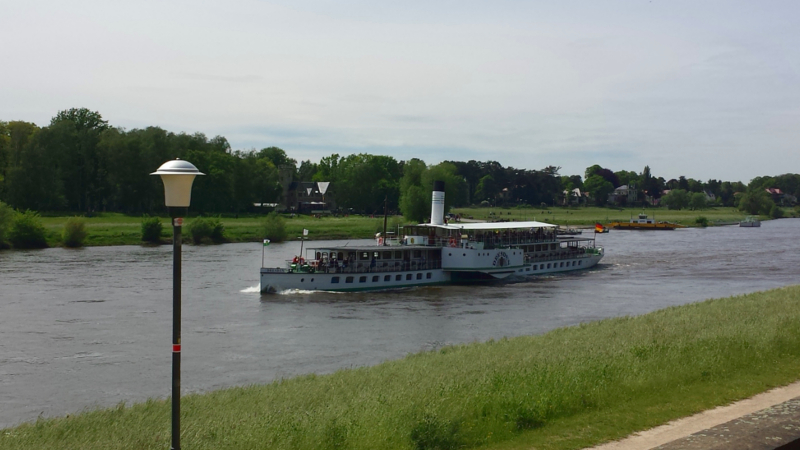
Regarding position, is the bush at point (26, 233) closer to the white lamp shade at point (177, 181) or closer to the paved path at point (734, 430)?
the white lamp shade at point (177, 181)

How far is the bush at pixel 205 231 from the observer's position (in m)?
87.5

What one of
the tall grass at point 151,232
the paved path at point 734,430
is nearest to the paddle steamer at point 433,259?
the tall grass at point 151,232

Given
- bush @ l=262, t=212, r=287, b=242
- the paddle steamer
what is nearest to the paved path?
the paddle steamer

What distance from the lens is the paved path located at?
34.6 feet

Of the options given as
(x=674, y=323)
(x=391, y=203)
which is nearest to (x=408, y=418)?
(x=674, y=323)

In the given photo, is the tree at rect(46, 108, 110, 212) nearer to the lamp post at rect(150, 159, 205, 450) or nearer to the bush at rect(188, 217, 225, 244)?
the bush at rect(188, 217, 225, 244)

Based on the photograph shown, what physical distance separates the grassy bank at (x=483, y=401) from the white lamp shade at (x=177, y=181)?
4522 mm

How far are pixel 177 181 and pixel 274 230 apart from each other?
84.6 m

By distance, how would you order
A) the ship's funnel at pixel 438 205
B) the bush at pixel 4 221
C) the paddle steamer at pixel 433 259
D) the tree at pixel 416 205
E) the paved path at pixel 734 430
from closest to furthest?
the paved path at pixel 734 430, the paddle steamer at pixel 433 259, the ship's funnel at pixel 438 205, the bush at pixel 4 221, the tree at pixel 416 205

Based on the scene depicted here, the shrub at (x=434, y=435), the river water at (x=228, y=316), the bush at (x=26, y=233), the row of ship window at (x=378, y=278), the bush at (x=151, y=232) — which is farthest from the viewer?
the bush at (x=151, y=232)

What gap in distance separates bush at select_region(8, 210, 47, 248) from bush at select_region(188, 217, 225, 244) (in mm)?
16523

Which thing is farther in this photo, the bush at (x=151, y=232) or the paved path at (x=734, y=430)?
the bush at (x=151, y=232)

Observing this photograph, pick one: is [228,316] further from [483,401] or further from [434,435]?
[434,435]

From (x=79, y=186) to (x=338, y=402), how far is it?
352 feet
